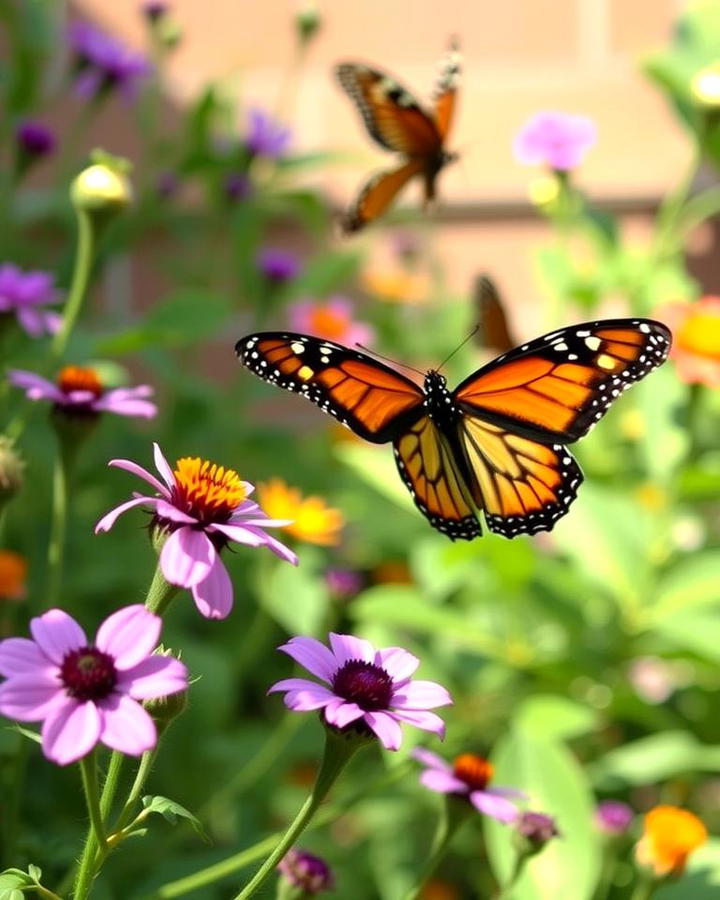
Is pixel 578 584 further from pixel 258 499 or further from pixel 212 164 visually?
pixel 212 164

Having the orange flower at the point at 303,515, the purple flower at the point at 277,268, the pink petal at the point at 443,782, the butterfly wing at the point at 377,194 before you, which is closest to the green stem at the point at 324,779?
the pink petal at the point at 443,782

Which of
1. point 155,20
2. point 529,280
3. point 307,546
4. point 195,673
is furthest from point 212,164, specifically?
point 529,280

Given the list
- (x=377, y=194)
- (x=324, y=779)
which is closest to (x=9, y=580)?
(x=324, y=779)

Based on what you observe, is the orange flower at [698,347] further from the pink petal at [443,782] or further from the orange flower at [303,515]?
the pink petal at [443,782]

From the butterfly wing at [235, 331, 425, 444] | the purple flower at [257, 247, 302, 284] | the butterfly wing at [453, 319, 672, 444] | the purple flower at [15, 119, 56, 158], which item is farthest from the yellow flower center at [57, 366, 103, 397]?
the purple flower at [257, 247, 302, 284]

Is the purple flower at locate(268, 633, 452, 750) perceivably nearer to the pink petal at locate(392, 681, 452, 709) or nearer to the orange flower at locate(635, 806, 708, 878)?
the pink petal at locate(392, 681, 452, 709)

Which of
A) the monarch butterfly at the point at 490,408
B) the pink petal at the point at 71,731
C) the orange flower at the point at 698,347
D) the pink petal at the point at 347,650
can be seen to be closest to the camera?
the pink petal at the point at 71,731

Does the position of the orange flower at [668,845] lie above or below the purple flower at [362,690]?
below
